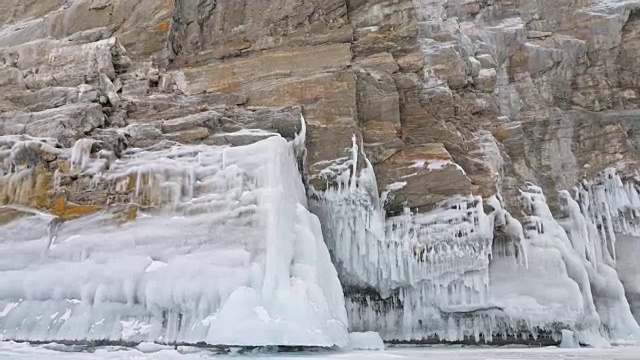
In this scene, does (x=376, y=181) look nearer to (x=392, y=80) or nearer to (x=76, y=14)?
(x=392, y=80)

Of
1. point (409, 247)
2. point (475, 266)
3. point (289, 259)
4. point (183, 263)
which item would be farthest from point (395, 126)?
point (183, 263)

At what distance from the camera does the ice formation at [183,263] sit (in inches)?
450

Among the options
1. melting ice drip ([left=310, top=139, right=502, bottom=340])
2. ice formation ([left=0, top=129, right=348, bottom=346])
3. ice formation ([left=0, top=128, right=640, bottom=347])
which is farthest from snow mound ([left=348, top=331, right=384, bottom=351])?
melting ice drip ([left=310, top=139, right=502, bottom=340])

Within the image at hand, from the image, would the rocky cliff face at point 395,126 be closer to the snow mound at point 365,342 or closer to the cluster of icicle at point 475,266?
the cluster of icicle at point 475,266

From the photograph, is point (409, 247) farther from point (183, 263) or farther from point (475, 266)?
point (183, 263)

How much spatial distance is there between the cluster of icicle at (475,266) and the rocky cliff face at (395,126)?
0.05 meters

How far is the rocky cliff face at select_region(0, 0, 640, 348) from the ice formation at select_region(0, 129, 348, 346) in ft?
1.36

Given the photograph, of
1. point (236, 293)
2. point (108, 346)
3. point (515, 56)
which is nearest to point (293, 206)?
point (236, 293)

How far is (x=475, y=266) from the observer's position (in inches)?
595

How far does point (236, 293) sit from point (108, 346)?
9.52ft

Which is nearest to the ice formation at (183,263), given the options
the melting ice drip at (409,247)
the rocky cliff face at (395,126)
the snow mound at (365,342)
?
the rocky cliff face at (395,126)

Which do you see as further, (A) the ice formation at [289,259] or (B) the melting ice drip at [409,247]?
(B) the melting ice drip at [409,247]

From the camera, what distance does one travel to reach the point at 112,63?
1695 cm

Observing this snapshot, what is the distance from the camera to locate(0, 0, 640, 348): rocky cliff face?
47.5ft
